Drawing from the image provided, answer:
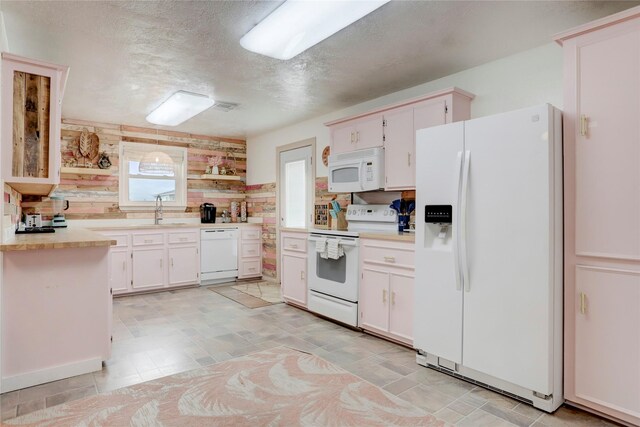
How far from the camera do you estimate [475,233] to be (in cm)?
246

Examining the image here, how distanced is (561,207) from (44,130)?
3447mm

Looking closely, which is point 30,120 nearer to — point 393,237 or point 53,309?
point 53,309

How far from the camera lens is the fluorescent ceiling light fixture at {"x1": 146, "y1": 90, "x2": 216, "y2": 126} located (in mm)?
4012

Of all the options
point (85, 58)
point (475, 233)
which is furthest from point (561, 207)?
point (85, 58)

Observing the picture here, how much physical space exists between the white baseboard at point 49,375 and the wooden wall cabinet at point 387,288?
2191 mm

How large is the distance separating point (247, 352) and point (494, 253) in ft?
6.62

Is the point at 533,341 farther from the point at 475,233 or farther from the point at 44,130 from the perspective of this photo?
the point at 44,130

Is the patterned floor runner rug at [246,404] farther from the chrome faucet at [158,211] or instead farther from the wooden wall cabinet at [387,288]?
the chrome faucet at [158,211]

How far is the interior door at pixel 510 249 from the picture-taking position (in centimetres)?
216

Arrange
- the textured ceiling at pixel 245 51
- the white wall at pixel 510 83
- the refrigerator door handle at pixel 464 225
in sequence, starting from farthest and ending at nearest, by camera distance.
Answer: the white wall at pixel 510 83 → the refrigerator door handle at pixel 464 225 → the textured ceiling at pixel 245 51

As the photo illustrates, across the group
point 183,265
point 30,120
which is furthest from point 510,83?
point 183,265

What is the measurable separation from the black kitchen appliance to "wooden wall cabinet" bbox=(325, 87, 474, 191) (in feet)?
9.38

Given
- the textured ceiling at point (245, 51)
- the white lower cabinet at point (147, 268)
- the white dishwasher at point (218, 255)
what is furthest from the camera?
the white dishwasher at point (218, 255)

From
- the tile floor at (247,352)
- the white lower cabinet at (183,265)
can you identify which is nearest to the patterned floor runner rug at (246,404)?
the tile floor at (247,352)
